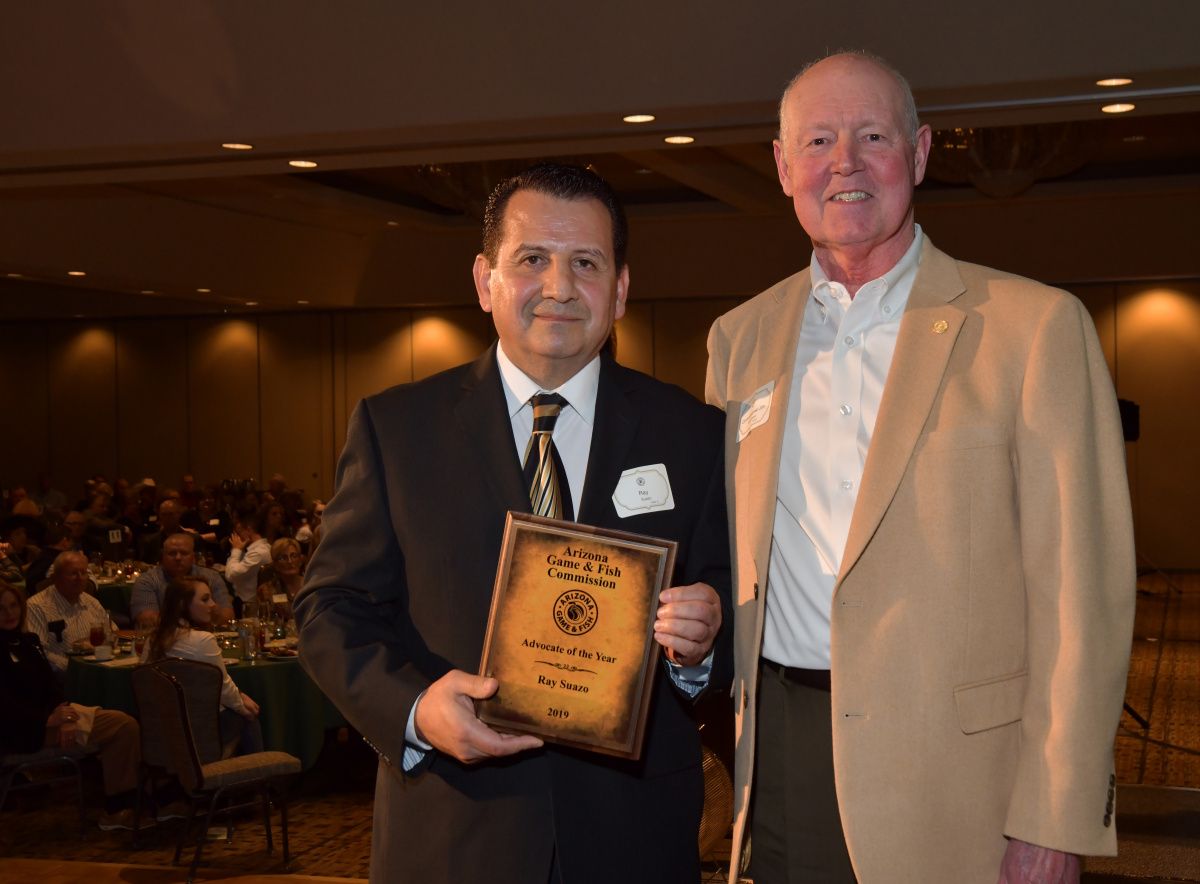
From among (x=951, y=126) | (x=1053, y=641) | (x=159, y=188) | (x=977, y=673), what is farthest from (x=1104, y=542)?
(x=159, y=188)

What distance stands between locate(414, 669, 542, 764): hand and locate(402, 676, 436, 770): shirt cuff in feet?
0.11

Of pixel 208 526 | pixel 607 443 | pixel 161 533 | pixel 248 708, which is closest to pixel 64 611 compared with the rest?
pixel 248 708

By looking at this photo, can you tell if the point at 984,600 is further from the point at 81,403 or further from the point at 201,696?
the point at 81,403

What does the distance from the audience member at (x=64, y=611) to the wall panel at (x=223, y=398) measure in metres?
9.07

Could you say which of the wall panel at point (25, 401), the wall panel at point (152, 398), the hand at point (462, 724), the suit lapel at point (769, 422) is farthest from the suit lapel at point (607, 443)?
the wall panel at point (25, 401)

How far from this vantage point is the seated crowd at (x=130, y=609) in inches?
232

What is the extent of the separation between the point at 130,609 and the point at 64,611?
0.96m

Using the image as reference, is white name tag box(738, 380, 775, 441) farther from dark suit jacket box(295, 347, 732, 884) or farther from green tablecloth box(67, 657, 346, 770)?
green tablecloth box(67, 657, 346, 770)

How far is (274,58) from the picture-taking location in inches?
207

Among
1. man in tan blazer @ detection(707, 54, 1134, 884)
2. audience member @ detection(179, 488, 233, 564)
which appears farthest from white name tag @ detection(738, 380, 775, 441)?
audience member @ detection(179, 488, 233, 564)

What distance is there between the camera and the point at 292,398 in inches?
628

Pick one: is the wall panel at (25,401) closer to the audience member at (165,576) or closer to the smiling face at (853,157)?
the audience member at (165,576)

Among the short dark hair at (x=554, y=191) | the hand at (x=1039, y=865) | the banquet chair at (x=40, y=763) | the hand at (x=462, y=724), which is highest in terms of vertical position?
the short dark hair at (x=554, y=191)

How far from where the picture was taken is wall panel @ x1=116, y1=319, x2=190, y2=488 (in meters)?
16.5
